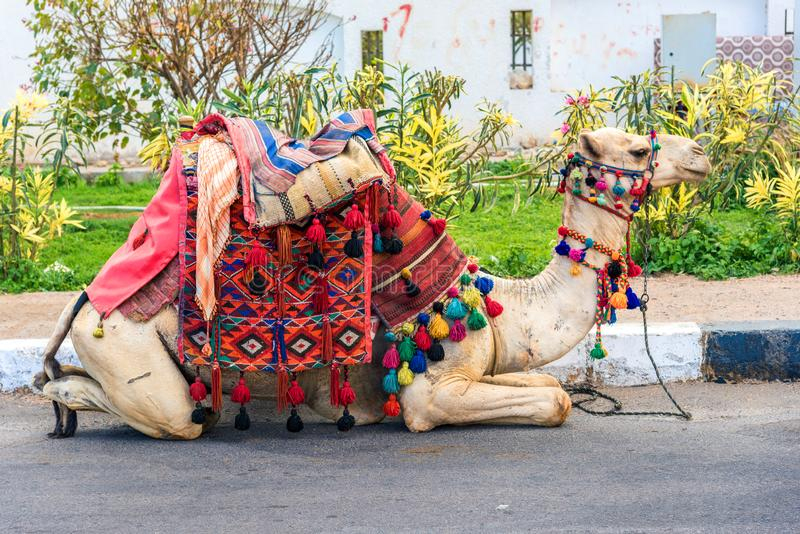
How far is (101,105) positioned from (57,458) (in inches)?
234

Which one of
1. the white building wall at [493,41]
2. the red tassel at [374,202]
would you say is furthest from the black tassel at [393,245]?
the white building wall at [493,41]

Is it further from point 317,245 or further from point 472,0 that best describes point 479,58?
point 317,245

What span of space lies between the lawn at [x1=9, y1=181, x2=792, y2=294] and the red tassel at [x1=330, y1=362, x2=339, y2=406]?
287cm

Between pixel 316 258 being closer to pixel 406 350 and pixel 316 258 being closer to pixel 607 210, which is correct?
pixel 406 350

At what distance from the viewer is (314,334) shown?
5117mm

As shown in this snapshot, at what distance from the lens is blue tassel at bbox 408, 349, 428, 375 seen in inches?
202

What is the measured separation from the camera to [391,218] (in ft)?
17.0

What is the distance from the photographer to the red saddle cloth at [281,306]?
16.6 feet

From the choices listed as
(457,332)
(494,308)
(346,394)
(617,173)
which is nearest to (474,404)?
(457,332)

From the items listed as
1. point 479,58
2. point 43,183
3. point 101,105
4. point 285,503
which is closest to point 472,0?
point 479,58

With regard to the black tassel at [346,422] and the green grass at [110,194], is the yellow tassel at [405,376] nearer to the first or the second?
the black tassel at [346,422]

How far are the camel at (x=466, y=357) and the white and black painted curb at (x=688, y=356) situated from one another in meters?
0.94

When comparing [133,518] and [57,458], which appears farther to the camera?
[57,458]

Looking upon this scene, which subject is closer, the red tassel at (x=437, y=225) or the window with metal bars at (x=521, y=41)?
the red tassel at (x=437, y=225)
